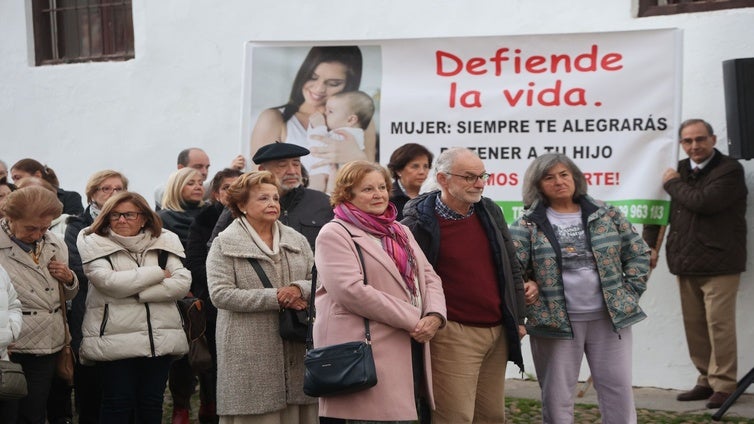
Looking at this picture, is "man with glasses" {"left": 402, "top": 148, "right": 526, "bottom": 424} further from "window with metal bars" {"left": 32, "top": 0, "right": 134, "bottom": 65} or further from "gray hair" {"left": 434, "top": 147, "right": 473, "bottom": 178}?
"window with metal bars" {"left": 32, "top": 0, "right": 134, "bottom": 65}

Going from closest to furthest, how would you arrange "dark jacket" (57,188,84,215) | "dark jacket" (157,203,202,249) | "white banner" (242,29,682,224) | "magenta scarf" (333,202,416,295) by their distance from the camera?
"magenta scarf" (333,202,416,295), "white banner" (242,29,682,224), "dark jacket" (157,203,202,249), "dark jacket" (57,188,84,215)

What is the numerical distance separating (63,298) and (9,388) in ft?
2.72

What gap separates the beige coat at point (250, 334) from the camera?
5738mm

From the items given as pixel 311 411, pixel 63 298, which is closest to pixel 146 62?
pixel 63 298

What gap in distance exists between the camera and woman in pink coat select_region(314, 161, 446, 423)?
5.03 meters

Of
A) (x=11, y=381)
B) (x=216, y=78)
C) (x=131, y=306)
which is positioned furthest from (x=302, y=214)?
(x=216, y=78)

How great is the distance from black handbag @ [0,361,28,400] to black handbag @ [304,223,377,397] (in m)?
1.41

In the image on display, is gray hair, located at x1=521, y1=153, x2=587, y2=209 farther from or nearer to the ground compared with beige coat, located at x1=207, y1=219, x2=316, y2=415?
farther from the ground

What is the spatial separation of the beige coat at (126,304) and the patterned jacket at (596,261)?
1.93 meters

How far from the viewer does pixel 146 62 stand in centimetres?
969

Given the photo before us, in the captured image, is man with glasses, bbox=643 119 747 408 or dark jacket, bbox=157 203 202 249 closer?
dark jacket, bbox=157 203 202 249

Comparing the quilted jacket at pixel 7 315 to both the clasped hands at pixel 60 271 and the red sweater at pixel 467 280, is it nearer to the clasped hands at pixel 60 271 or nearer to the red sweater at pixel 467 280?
the clasped hands at pixel 60 271

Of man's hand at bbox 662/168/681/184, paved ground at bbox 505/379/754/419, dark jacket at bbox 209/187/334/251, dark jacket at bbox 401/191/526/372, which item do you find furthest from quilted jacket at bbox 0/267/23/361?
paved ground at bbox 505/379/754/419

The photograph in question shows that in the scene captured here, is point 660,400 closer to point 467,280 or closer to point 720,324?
point 720,324
